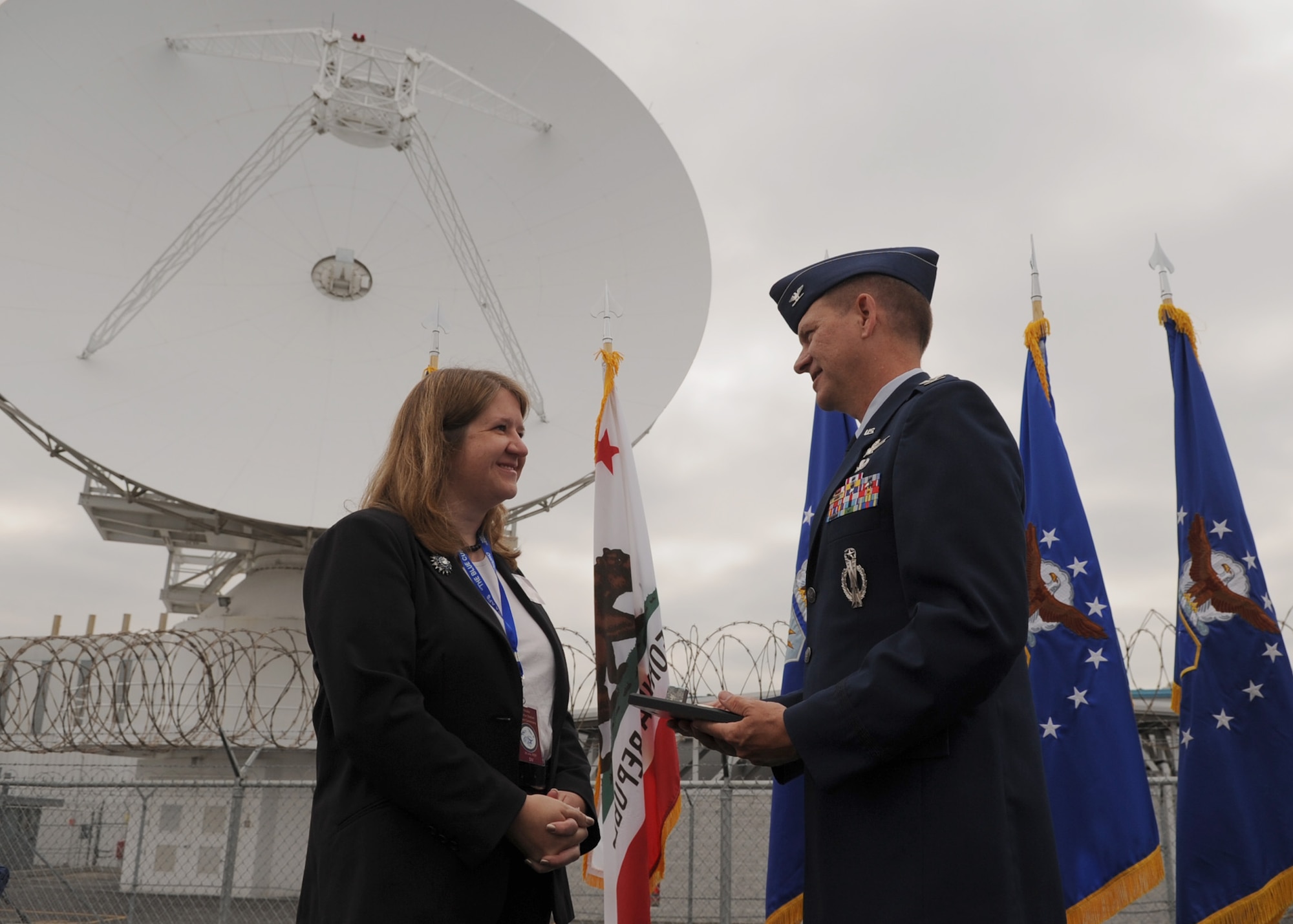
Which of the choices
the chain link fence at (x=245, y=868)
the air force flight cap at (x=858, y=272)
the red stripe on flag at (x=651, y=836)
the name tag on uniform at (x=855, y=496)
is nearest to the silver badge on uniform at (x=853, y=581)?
the name tag on uniform at (x=855, y=496)

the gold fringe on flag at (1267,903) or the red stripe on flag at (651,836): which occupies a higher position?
the red stripe on flag at (651,836)

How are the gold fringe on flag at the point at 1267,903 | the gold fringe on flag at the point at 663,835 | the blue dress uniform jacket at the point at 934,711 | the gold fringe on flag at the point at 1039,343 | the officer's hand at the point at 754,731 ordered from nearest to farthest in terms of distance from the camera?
the blue dress uniform jacket at the point at 934,711
the officer's hand at the point at 754,731
the gold fringe on flag at the point at 663,835
the gold fringe on flag at the point at 1267,903
the gold fringe on flag at the point at 1039,343

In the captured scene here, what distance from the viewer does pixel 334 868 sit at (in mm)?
2299

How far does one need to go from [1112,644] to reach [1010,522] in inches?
160

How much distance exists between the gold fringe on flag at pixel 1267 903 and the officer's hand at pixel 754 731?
3.94 m

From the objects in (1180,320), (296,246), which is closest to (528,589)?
(1180,320)

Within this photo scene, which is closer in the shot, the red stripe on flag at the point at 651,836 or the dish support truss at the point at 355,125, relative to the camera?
the red stripe on flag at the point at 651,836

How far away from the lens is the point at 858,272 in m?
2.69

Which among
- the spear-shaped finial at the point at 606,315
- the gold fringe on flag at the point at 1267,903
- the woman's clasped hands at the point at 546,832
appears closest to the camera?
the woman's clasped hands at the point at 546,832

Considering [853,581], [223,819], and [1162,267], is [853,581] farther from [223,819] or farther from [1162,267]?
[223,819]

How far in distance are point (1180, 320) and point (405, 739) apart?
226 inches

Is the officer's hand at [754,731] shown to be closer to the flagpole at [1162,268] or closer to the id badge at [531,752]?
the id badge at [531,752]

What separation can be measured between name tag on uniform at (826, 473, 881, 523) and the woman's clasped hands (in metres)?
0.97

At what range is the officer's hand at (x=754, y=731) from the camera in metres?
2.26
